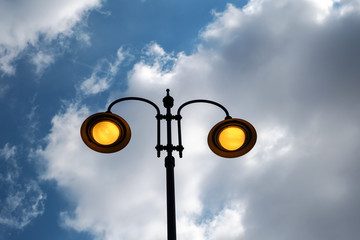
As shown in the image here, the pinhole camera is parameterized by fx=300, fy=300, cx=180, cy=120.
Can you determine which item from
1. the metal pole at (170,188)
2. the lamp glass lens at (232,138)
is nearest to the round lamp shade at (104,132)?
the metal pole at (170,188)

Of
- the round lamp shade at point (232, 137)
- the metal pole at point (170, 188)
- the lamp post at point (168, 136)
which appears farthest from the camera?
the round lamp shade at point (232, 137)

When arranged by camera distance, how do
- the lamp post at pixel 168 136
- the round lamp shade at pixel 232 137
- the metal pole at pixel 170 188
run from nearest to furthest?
the metal pole at pixel 170 188
the lamp post at pixel 168 136
the round lamp shade at pixel 232 137

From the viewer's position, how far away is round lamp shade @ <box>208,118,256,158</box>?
18.3 ft

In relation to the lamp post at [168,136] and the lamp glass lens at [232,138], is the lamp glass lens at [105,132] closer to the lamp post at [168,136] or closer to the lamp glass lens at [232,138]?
the lamp post at [168,136]

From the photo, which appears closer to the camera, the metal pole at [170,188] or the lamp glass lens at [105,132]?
the metal pole at [170,188]

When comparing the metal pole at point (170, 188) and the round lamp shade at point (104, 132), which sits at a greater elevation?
the round lamp shade at point (104, 132)

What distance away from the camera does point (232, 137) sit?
18.4 feet

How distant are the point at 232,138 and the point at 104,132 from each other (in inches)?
92.7

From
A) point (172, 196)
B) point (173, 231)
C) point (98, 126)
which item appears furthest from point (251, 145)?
point (98, 126)

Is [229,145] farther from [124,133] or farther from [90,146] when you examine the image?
[90,146]

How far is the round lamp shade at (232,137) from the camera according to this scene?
558 centimetres

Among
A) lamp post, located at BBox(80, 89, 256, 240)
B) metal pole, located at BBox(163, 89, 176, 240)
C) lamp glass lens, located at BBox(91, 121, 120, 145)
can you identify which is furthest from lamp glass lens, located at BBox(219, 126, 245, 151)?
lamp glass lens, located at BBox(91, 121, 120, 145)

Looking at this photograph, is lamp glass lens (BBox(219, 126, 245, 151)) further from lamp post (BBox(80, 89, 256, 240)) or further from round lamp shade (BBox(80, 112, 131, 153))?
round lamp shade (BBox(80, 112, 131, 153))

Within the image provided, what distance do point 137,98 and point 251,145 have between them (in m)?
2.60
